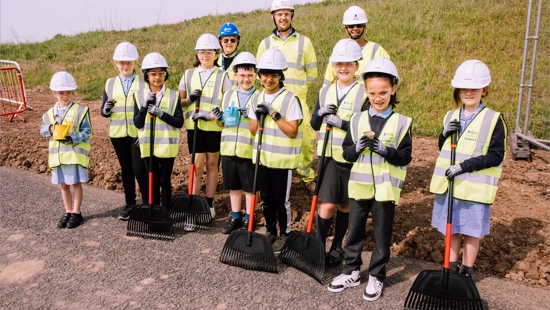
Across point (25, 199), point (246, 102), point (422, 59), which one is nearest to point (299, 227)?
point (246, 102)

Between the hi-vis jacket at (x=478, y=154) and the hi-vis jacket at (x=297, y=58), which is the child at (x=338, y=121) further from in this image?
the hi-vis jacket at (x=297, y=58)

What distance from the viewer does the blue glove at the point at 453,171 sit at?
384 centimetres

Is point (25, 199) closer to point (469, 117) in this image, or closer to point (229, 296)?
point (229, 296)

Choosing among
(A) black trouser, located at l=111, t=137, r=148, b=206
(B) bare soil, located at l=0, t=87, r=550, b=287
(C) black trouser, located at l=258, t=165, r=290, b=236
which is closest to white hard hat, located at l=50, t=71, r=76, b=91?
(A) black trouser, located at l=111, t=137, r=148, b=206

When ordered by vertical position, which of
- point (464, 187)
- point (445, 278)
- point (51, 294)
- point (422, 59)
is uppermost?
point (422, 59)

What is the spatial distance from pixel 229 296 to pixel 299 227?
5.37 feet

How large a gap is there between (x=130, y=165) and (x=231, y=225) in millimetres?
1379

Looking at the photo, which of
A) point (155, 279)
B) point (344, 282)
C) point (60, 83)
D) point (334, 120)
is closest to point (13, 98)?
point (60, 83)

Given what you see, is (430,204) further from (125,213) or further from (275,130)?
(125,213)

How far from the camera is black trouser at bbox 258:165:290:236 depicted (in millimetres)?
4816

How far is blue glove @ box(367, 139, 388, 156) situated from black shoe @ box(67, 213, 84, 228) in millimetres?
3476

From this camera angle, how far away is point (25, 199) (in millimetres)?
6426

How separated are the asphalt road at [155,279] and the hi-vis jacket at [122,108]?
3.43ft

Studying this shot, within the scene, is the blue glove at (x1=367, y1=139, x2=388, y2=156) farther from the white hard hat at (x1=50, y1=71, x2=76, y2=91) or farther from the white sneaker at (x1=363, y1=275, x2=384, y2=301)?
the white hard hat at (x1=50, y1=71, x2=76, y2=91)
